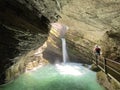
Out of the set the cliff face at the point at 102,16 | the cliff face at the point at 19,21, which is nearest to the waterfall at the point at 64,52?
the cliff face at the point at 102,16

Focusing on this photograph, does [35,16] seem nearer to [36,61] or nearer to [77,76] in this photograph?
[77,76]

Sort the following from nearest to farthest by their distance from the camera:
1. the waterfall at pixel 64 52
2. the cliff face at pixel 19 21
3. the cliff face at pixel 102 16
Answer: the cliff face at pixel 19 21 < the cliff face at pixel 102 16 < the waterfall at pixel 64 52

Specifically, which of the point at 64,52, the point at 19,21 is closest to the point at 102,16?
the point at 19,21

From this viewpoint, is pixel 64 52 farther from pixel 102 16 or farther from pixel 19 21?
pixel 19 21

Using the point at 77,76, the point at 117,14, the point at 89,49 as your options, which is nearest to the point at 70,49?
the point at 89,49

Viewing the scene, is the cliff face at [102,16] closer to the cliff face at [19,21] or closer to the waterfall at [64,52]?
the cliff face at [19,21]

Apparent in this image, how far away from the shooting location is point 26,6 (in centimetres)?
726

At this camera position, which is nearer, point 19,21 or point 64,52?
point 19,21

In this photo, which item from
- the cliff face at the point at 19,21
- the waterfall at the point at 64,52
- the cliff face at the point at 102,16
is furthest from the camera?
the waterfall at the point at 64,52

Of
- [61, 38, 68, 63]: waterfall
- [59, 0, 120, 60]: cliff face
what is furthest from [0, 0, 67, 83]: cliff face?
[61, 38, 68, 63]: waterfall

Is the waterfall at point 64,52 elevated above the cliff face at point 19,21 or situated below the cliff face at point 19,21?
below

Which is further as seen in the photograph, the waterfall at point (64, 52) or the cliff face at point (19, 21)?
the waterfall at point (64, 52)

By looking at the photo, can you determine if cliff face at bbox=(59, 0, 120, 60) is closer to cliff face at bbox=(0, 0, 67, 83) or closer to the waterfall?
cliff face at bbox=(0, 0, 67, 83)

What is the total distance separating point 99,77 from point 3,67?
750cm
